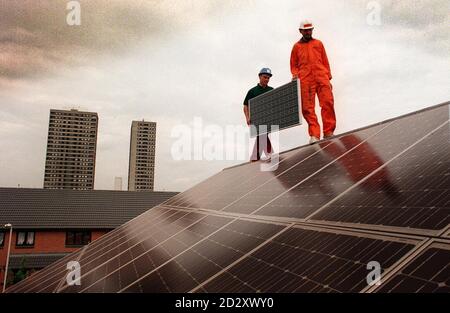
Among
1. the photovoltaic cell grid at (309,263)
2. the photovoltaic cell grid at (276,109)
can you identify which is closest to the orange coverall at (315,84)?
the photovoltaic cell grid at (276,109)

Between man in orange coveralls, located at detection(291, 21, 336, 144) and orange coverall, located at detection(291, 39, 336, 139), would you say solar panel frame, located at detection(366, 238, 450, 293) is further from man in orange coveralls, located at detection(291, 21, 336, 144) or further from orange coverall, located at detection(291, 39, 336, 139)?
orange coverall, located at detection(291, 39, 336, 139)

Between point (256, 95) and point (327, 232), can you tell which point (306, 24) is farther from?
point (327, 232)

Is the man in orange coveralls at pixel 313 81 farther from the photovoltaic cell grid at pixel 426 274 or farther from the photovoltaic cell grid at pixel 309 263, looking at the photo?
the photovoltaic cell grid at pixel 426 274

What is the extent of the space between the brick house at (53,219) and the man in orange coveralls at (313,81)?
124 feet

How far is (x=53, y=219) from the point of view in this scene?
145ft

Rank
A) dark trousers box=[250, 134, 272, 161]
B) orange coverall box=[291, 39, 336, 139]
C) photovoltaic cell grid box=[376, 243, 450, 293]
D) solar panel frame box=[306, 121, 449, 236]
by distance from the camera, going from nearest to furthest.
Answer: photovoltaic cell grid box=[376, 243, 450, 293] < solar panel frame box=[306, 121, 449, 236] < orange coverall box=[291, 39, 336, 139] < dark trousers box=[250, 134, 272, 161]

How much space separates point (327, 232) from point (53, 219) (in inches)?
1865

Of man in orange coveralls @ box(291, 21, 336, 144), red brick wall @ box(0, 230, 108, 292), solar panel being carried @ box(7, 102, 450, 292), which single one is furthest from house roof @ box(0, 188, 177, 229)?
solar panel being carried @ box(7, 102, 450, 292)

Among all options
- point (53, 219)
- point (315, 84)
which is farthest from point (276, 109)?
point (53, 219)

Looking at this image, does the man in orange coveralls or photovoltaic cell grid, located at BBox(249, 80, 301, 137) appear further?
the man in orange coveralls

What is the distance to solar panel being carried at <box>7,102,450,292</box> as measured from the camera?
234 cm

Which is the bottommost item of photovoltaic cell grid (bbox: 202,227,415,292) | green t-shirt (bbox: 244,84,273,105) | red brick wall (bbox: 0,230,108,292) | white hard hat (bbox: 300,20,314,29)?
red brick wall (bbox: 0,230,108,292)
